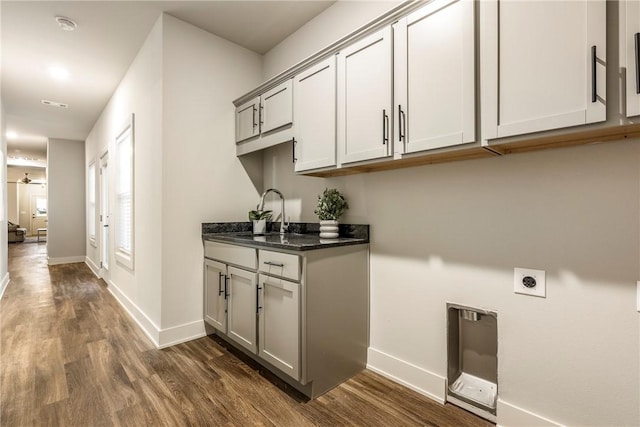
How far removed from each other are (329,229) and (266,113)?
1.21 metres

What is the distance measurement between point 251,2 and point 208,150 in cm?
129

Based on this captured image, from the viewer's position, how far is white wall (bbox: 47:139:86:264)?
6875mm

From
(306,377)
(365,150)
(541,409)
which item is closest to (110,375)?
(306,377)

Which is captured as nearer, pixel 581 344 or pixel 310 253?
pixel 581 344

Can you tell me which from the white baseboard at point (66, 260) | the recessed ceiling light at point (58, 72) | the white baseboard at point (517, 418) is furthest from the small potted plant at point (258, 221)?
the white baseboard at point (66, 260)

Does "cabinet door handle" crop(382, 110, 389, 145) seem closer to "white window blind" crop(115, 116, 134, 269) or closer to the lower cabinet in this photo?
the lower cabinet

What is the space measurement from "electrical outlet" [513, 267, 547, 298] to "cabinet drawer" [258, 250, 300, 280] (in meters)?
1.17

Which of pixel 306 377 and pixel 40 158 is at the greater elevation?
pixel 40 158

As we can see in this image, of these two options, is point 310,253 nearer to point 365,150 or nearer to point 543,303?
point 365,150

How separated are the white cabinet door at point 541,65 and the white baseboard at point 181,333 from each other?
270 cm

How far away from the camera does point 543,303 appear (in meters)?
1.51

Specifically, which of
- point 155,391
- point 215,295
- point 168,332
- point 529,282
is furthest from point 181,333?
point 529,282

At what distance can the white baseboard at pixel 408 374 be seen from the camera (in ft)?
6.14

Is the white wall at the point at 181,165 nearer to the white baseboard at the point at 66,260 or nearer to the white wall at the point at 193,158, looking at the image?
the white wall at the point at 193,158
